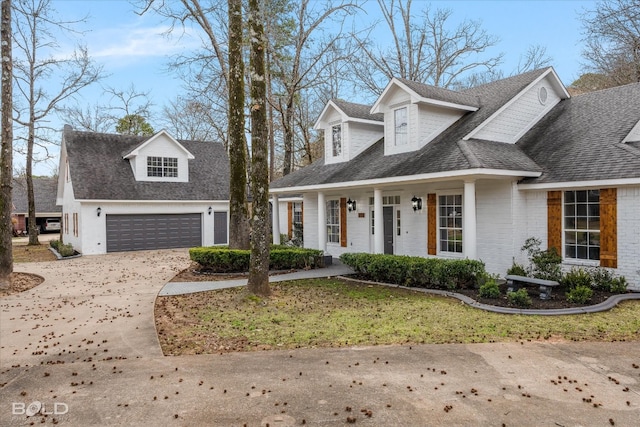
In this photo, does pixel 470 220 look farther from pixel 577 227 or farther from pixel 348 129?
pixel 348 129

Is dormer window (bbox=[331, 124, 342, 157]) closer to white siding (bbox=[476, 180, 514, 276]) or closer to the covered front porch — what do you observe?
the covered front porch

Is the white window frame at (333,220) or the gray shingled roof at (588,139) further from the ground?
the gray shingled roof at (588,139)

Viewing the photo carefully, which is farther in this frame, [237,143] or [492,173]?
[237,143]

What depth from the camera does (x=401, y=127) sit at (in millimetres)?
14094

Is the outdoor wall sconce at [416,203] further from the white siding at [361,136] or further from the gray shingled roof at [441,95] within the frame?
the white siding at [361,136]

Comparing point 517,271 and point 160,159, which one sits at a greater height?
point 160,159

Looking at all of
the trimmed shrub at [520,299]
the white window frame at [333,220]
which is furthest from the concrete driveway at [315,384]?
the white window frame at [333,220]

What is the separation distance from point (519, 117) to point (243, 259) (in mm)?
9422

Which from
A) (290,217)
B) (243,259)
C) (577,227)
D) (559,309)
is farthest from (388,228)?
(290,217)

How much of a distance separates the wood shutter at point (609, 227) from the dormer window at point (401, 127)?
5.68 m

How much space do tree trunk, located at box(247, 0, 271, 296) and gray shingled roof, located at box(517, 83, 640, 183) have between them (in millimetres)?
6842

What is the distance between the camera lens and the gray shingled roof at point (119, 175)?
2161cm

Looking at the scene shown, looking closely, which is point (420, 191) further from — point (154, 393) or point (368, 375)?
point (154, 393)

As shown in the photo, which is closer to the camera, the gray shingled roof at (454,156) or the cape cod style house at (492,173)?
the cape cod style house at (492,173)
